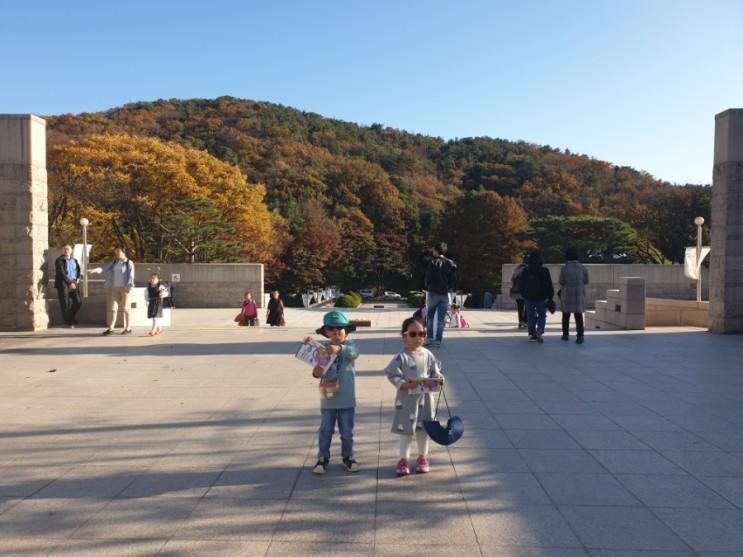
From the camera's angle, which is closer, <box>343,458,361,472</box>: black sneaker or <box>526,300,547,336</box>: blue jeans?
<box>343,458,361,472</box>: black sneaker

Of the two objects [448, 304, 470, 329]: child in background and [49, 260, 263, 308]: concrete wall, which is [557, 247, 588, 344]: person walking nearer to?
[448, 304, 470, 329]: child in background

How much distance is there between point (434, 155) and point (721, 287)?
7219 cm

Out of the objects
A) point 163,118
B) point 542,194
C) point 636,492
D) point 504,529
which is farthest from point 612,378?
point 163,118

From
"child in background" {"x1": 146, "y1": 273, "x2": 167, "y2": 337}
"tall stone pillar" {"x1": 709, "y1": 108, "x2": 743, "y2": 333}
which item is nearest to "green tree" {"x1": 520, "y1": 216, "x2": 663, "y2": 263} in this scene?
"tall stone pillar" {"x1": 709, "y1": 108, "x2": 743, "y2": 333}

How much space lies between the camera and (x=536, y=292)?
10547 mm

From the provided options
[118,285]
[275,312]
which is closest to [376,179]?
[275,312]

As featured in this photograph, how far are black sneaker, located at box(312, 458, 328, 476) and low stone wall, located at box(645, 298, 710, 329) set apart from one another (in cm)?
1241

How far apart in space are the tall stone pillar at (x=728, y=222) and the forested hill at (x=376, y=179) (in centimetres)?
2830

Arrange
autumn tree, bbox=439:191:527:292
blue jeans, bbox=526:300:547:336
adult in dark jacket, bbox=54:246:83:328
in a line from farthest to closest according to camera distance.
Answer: autumn tree, bbox=439:191:527:292, adult in dark jacket, bbox=54:246:83:328, blue jeans, bbox=526:300:547:336

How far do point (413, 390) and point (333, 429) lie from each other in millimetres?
601

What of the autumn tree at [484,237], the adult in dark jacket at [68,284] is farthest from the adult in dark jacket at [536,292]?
the autumn tree at [484,237]

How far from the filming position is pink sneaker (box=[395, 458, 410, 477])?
4.00m

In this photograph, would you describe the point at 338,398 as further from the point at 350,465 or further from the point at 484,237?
the point at 484,237

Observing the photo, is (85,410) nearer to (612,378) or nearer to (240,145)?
(612,378)
